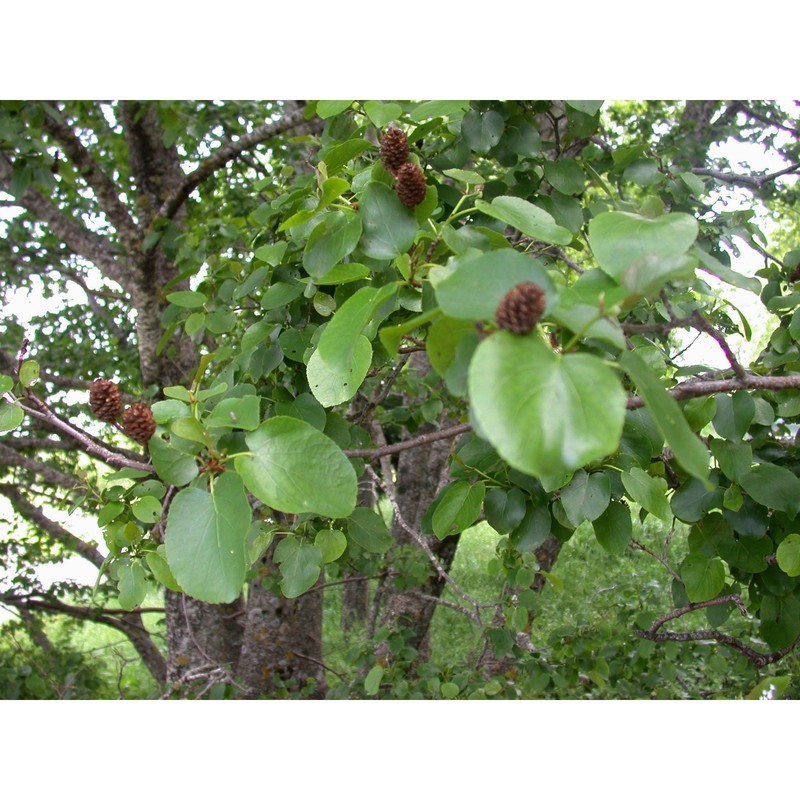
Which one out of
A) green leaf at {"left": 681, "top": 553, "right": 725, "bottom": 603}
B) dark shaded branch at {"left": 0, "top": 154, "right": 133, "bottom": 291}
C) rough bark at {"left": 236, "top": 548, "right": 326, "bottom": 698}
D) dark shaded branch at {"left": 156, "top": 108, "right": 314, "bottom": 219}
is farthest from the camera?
dark shaded branch at {"left": 0, "top": 154, "right": 133, "bottom": 291}

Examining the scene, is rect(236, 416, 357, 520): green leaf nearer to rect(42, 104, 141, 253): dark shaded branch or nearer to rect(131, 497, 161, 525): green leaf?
rect(131, 497, 161, 525): green leaf

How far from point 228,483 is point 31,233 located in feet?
9.26

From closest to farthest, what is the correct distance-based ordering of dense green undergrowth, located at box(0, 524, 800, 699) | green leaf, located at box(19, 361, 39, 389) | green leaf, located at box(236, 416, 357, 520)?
green leaf, located at box(236, 416, 357, 520)
green leaf, located at box(19, 361, 39, 389)
dense green undergrowth, located at box(0, 524, 800, 699)

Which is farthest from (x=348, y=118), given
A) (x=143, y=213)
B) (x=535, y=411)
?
(x=143, y=213)

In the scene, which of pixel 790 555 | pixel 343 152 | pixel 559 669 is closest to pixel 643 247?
pixel 343 152

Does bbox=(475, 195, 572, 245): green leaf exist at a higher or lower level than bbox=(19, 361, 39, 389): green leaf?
higher

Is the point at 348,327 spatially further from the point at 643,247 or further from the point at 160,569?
the point at 160,569

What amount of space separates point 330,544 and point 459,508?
0.16 metres

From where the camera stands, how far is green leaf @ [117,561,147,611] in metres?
0.79

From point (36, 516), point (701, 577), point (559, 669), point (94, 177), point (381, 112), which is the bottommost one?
point (559, 669)

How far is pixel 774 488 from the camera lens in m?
0.89

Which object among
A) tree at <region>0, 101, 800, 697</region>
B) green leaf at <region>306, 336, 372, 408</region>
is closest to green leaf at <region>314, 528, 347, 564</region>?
tree at <region>0, 101, 800, 697</region>

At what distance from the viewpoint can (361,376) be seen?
0.67m

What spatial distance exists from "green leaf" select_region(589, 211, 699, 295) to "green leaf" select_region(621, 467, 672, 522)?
13.1 inches
